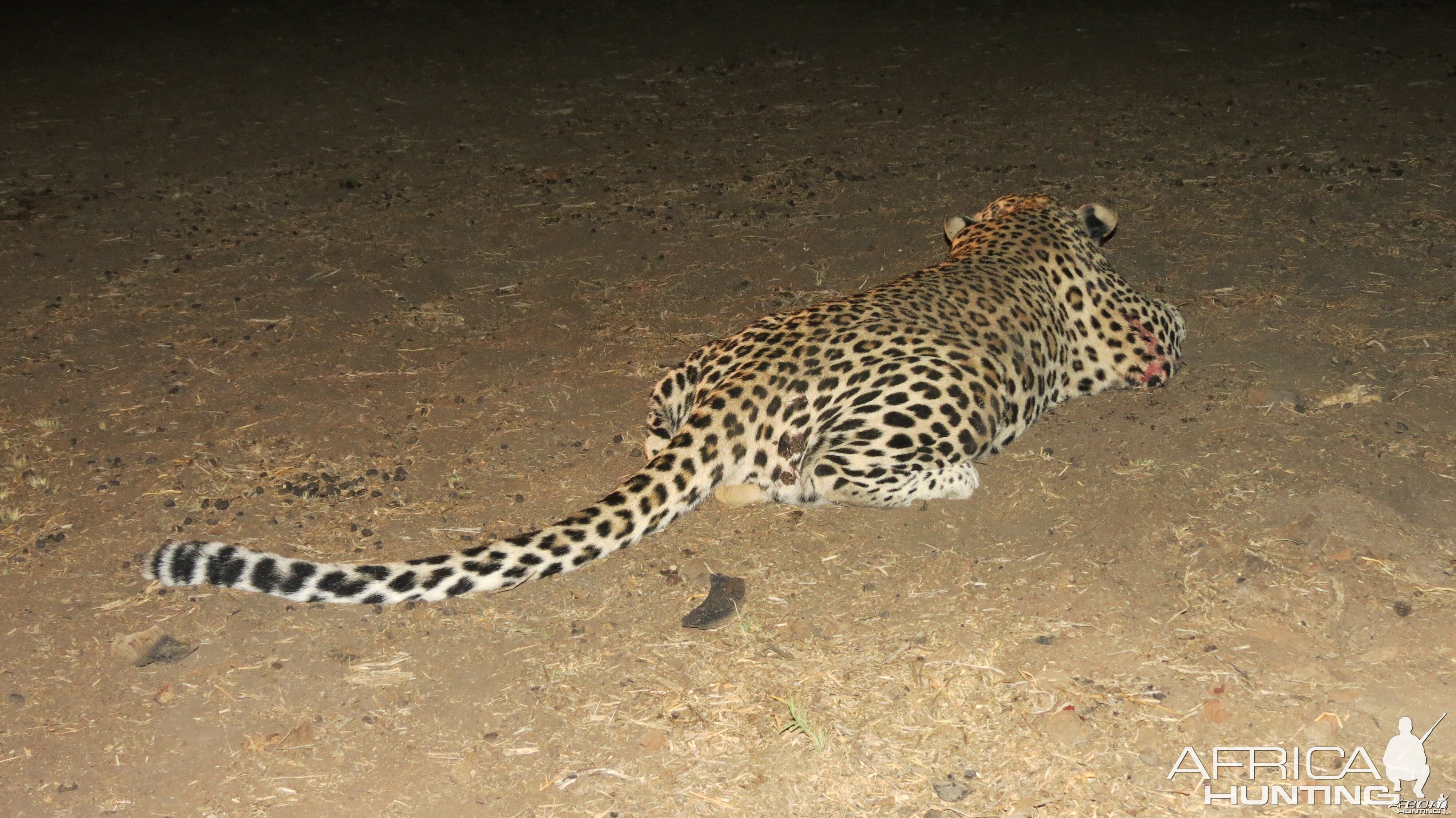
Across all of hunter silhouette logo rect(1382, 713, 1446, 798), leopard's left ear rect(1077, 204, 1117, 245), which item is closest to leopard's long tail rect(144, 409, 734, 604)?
hunter silhouette logo rect(1382, 713, 1446, 798)

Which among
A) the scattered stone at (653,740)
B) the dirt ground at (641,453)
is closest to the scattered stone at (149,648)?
the dirt ground at (641,453)

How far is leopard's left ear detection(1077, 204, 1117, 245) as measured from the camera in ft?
24.1

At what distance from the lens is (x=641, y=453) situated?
20.9 feet

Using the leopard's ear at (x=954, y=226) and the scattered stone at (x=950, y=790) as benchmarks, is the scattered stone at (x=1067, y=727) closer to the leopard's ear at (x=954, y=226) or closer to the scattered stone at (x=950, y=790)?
the scattered stone at (x=950, y=790)

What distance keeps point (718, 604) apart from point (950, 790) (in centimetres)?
134


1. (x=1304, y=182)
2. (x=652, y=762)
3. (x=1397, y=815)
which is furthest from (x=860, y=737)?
(x=1304, y=182)

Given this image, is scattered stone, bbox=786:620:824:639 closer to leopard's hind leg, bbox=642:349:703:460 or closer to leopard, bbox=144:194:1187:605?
leopard, bbox=144:194:1187:605

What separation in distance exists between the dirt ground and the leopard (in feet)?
0.67

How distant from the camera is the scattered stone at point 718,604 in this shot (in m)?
5.09

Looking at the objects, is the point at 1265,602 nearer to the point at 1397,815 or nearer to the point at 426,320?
the point at 1397,815

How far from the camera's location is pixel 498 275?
859 cm

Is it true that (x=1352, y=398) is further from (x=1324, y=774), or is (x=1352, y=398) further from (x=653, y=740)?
(x=653, y=740)

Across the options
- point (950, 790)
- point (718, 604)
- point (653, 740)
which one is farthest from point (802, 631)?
point (950, 790)

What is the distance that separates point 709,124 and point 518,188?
2.17 metres
